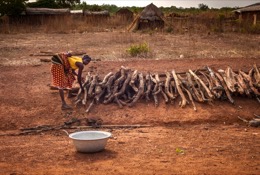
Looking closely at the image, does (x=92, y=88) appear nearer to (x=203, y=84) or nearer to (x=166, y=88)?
(x=166, y=88)

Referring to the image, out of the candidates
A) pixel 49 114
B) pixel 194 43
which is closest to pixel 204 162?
pixel 49 114

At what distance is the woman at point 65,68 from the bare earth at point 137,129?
55cm

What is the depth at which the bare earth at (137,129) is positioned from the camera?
5.55 m

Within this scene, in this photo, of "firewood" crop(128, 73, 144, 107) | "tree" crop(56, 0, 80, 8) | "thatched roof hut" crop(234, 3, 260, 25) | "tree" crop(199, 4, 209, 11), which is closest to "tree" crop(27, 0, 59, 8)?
"tree" crop(56, 0, 80, 8)

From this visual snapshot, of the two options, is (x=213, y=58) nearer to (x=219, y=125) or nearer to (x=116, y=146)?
(x=219, y=125)

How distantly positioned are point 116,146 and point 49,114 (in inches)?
107

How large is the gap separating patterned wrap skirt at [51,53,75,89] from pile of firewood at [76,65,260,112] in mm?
487

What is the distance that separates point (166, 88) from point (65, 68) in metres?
2.33

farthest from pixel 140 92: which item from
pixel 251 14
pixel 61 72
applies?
pixel 251 14

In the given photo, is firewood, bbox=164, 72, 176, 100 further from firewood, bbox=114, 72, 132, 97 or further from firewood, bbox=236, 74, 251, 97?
firewood, bbox=236, 74, 251, 97

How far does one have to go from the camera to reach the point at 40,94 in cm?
988

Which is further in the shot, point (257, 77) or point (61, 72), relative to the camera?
point (257, 77)

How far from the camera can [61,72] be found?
878 centimetres

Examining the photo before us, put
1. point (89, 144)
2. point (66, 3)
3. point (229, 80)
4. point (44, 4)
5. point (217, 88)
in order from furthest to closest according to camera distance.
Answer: point (66, 3) → point (44, 4) → point (229, 80) → point (217, 88) → point (89, 144)
